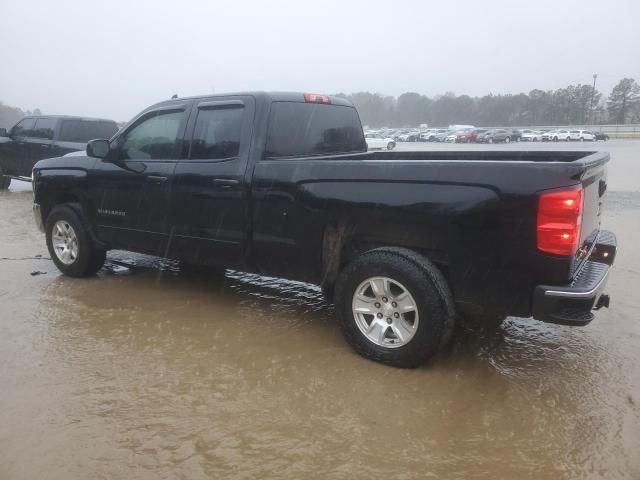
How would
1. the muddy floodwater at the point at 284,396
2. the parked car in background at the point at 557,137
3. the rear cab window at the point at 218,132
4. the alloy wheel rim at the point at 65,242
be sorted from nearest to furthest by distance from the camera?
the muddy floodwater at the point at 284,396
the rear cab window at the point at 218,132
the alloy wheel rim at the point at 65,242
the parked car in background at the point at 557,137

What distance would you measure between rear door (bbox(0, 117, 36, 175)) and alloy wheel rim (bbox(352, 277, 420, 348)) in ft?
37.0

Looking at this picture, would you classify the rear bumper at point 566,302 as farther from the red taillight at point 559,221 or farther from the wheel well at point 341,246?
the wheel well at point 341,246

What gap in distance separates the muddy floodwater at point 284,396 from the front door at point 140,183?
602 millimetres

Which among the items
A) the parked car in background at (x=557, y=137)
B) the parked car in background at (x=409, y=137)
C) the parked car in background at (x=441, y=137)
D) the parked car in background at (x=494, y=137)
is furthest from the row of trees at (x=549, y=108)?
the parked car in background at (x=494, y=137)

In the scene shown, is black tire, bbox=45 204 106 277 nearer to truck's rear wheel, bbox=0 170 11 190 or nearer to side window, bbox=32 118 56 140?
side window, bbox=32 118 56 140

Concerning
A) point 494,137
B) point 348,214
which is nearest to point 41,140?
point 348,214

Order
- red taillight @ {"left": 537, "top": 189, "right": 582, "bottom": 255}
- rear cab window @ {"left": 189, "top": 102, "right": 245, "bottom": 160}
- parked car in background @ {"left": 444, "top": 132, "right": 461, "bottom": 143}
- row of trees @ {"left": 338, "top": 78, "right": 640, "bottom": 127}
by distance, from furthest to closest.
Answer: row of trees @ {"left": 338, "top": 78, "right": 640, "bottom": 127} < parked car in background @ {"left": 444, "top": 132, "right": 461, "bottom": 143} < rear cab window @ {"left": 189, "top": 102, "right": 245, "bottom": 160} < red taillight @ {"left": 537, "top": 189, "right": 582, "bottom": 255}

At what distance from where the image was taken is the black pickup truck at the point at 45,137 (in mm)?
11539

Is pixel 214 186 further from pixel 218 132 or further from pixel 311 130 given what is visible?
pixel 311 130

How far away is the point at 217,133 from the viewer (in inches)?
173

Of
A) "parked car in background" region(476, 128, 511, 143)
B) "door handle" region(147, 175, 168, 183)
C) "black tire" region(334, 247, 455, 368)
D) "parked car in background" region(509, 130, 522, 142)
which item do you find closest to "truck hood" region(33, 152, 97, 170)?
"door handle" region(147, 175, 168, 183)

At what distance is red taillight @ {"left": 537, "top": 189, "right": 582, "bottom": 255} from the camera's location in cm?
289

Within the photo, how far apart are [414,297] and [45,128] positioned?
36.9ft

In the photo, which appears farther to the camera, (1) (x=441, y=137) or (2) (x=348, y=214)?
(1) (x=441, y=137)
